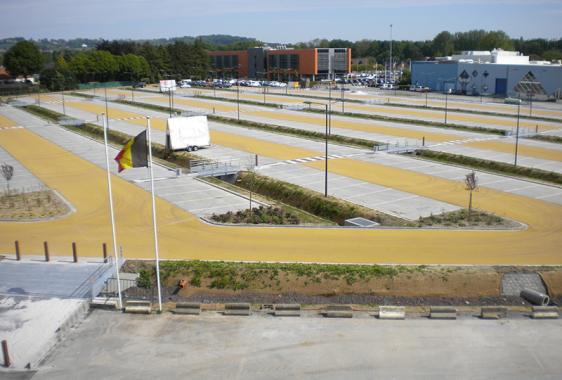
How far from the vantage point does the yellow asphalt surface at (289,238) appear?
22438 millimetres

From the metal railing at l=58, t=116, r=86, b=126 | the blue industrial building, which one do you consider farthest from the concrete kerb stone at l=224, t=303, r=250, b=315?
the blue industrial building

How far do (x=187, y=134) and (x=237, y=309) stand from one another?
101 ft

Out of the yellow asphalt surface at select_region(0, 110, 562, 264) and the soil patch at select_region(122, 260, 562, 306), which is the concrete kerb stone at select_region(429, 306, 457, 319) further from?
the yellow asphalt surface at select_region(0, 110, 562, 264)

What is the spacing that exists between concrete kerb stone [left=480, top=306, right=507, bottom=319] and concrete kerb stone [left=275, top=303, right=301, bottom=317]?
6.71 meters

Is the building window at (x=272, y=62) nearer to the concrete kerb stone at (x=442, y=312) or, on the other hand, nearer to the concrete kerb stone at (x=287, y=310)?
the concrete kerb stone at (x=287, y=310)

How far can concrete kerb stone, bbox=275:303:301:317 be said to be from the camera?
18250mm

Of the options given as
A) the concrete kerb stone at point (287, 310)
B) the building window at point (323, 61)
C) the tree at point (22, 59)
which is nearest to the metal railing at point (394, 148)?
the concrete kerb stone at point (287, 310)

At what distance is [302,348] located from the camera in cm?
1605

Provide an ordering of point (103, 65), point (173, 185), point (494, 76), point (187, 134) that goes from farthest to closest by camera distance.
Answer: point (103, 65) → point (494, 76) → point (187, 134) → point (173, 185)

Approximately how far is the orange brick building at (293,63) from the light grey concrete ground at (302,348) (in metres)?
135

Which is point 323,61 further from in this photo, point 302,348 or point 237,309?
point 302,348

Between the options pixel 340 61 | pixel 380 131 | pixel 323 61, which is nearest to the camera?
pixel 380 131

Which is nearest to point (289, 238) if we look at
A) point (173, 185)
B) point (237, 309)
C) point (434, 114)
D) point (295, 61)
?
point (237, 309)

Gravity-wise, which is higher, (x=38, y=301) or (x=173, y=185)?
(x=173, y=185)
